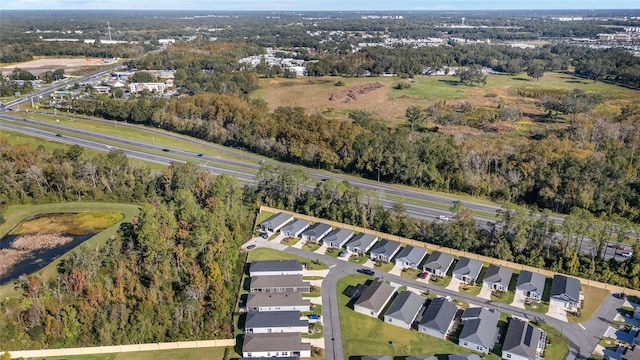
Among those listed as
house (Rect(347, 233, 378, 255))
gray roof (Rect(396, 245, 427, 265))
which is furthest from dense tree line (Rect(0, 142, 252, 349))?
gray roof (Rect(396, 245, 427, 265))

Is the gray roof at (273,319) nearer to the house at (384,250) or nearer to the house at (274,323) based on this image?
the house at (274,323)

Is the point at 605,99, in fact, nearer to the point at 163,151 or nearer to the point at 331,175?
the point at 331,175

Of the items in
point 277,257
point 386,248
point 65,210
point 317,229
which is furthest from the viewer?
point 65,210

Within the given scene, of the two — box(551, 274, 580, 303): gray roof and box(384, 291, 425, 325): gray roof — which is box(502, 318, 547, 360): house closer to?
box(551, 274, 580, 303): gray roof

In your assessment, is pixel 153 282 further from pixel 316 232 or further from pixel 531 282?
pixel 531 282

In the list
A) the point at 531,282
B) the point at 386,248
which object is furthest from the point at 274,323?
the point at 531,282

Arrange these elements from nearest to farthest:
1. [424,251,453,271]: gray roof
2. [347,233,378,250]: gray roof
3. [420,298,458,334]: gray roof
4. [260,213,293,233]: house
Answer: [420,298,458,334]: gray roof, [424,251,453,271]: gray roof, [347,233,378,250]: gray roof, [260,213,293,233]: house
